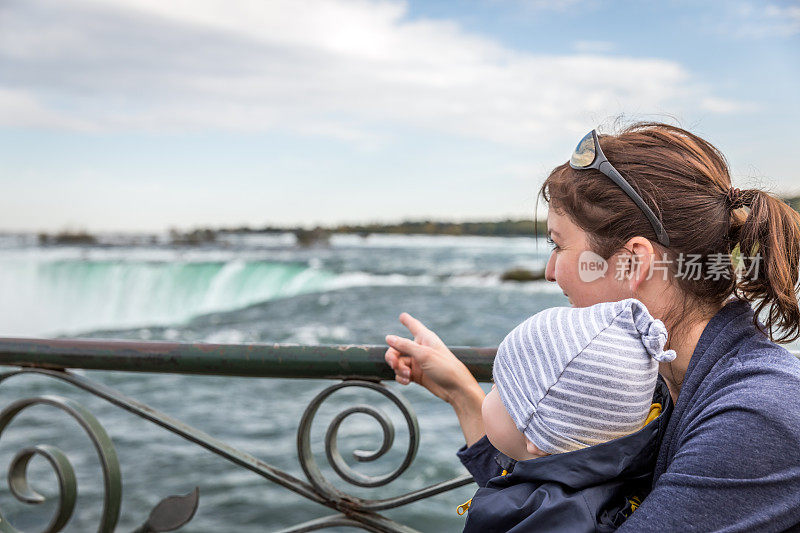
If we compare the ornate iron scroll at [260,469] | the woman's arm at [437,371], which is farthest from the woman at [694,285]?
the ornate iron scroll at [260,469]

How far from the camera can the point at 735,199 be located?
1129mm

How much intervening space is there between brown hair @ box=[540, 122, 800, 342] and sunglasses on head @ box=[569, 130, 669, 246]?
12 mm

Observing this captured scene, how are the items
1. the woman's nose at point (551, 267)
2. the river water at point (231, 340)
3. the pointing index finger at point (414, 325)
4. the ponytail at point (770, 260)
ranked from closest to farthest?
the ponytail at point (770, 260)
the woman's nose at point (551, 267)
the pointing index finger at point (414, 325)
the river water at point (231, 340)

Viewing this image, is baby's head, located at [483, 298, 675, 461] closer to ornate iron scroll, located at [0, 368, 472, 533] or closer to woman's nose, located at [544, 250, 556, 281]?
woman's nose, located at [544, 250, 556, 281]

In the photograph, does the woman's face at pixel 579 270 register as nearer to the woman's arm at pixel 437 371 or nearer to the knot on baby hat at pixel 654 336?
the knot on baby hat at pixel 654 336

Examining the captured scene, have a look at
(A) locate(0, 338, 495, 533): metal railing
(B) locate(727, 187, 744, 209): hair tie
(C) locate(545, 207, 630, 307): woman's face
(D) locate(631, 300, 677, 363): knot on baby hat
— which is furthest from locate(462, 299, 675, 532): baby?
(A) locate(0, 338, 495, 533): metal railing

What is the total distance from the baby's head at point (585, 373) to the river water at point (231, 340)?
0.30m

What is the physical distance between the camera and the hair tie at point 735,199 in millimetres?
1128

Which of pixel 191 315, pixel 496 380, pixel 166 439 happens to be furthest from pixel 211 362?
pixel 191 315

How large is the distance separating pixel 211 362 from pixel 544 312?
2.91 ft

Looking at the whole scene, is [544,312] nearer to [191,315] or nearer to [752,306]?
[752,306]

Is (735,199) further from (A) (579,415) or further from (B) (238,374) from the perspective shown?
(B) (238,374)

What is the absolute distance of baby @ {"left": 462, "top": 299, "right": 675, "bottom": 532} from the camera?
3.15 feet

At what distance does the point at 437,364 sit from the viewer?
4.79 feet
